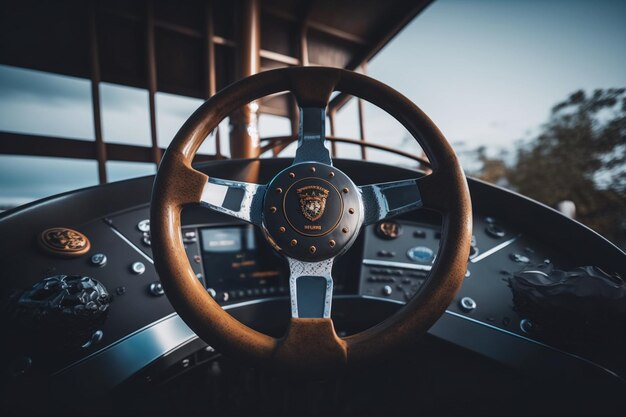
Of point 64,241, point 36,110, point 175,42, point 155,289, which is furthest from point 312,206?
point 175,42

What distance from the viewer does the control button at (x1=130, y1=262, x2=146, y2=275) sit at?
0.73 meters

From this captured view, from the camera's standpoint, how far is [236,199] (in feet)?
1.98

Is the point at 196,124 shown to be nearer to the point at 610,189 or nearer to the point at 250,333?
the point at 250,333

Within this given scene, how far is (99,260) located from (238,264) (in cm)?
38

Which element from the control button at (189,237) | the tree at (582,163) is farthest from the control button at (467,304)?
the tree at (582,163)

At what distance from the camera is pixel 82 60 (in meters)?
2.28

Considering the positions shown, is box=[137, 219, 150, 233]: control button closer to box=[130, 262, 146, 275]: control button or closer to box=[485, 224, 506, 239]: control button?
box=[130, 262, 146, 275]: control button

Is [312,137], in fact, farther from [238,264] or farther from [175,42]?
[175,42]

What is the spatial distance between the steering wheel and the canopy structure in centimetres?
67

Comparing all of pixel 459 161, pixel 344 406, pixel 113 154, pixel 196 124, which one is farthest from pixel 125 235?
pixel 113 154

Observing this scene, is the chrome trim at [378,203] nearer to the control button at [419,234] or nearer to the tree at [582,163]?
the control button at [419,234]

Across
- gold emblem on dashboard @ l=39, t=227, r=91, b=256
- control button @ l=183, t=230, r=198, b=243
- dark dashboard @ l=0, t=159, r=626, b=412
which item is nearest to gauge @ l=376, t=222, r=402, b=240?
dark dashboard @ l=0, t=159, r=626, b=412

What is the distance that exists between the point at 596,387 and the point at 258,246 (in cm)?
96

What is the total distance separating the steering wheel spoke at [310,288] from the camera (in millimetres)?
550
